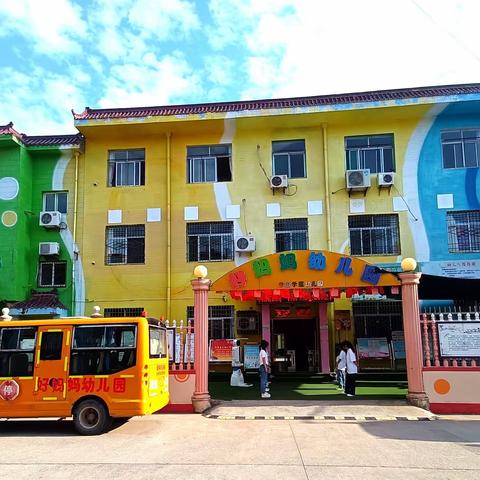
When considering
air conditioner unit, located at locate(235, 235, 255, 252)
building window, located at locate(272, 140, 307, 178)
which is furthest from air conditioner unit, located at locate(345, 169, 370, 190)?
air conditioner unit, located at locate(235, 235, 255, 252)

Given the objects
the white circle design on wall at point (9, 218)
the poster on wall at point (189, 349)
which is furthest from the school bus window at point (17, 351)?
the white circle design on wall at point (9, 218)

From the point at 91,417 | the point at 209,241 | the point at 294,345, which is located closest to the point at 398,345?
the point at 294,345

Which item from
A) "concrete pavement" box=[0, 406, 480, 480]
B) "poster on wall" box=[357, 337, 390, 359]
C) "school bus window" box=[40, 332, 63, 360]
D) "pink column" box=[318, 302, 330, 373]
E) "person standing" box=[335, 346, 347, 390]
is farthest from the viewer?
"poster on wall" box=[357, 337, 390, 359]

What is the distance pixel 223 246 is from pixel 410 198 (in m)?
6.48

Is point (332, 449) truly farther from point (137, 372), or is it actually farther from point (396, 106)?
point (396, 106)

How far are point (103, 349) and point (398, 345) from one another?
10545 millimetres

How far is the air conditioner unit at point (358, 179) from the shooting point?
17.1 m

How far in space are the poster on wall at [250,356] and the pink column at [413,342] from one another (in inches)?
242

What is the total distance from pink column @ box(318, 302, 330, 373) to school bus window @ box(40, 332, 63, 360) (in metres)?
9.30

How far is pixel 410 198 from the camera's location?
1731 cm

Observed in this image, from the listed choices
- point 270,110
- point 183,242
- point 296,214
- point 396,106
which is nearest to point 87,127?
point 183,242

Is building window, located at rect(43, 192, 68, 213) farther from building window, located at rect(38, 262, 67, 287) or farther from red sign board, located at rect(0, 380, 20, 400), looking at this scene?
red sign board, located at rect(0, 380, 20, 400)

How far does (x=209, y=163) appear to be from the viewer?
1858 centimetres

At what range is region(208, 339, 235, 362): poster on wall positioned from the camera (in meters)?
17.0
